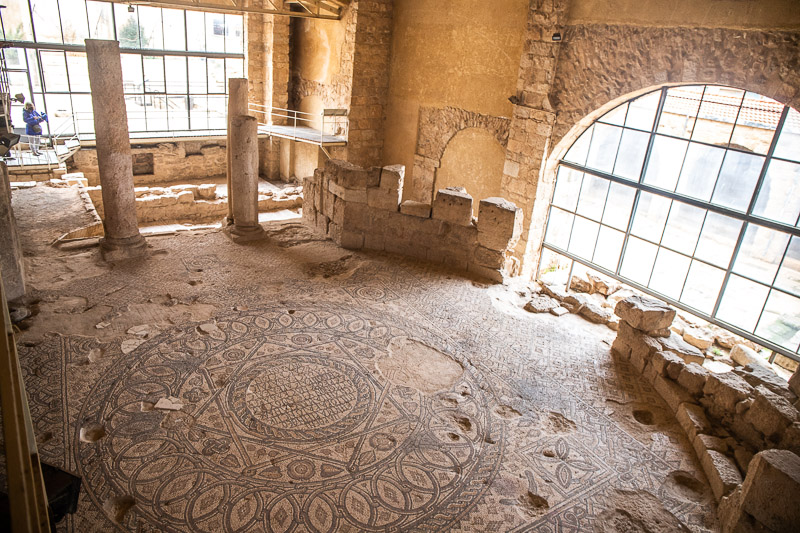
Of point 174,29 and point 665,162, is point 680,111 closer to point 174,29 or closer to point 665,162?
point 665,162

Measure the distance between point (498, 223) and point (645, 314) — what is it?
2.56m

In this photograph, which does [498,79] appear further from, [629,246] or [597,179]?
[629,246]

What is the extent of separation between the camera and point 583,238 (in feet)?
35.0

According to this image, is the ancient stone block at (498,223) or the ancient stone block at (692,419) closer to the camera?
the ancient stone block at (692,419)

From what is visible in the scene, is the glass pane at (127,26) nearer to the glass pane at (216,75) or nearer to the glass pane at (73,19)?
the glass pane at (73,19)

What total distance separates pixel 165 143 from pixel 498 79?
10348 millimetres

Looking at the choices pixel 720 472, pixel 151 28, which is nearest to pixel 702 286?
pixel 720 472

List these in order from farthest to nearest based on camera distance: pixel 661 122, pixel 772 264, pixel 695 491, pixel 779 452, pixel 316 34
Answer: pixel 316 34 → pixel 661 122 → pixel 772 264 → pixel 695 491 → pixel 779 452

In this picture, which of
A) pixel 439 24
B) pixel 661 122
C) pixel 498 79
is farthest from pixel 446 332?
pixel 439 24

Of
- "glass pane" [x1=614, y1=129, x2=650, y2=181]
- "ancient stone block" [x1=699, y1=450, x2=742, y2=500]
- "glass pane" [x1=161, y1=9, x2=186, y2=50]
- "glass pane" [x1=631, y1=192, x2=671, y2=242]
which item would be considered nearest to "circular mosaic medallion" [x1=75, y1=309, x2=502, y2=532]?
"ancient stone block" [x1=699, y1=450, x2=742, y2=500]

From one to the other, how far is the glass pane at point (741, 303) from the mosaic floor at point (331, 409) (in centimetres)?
286

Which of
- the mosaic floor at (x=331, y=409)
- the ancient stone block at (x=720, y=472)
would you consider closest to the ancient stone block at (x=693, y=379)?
the mosaic floor at (x=331, y=409)

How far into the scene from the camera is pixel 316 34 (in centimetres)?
1572

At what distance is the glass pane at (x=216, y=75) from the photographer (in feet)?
55.5
